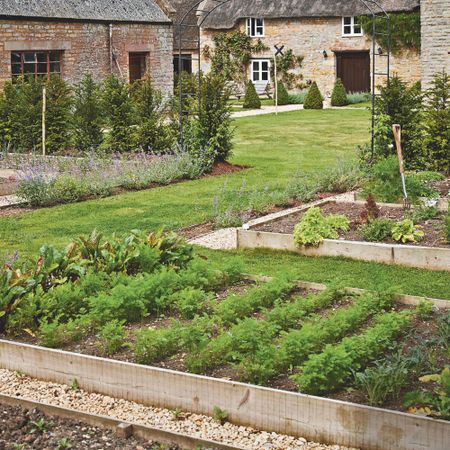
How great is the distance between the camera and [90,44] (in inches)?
1093

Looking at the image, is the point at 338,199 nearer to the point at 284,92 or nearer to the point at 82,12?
the point at 82,12

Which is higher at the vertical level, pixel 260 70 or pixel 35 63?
pixel 260 70

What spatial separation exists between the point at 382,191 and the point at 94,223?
153 inches

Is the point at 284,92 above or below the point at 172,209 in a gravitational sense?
above

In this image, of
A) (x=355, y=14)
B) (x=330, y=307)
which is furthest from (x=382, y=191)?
(x=355, y=14)

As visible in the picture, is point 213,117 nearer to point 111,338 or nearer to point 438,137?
point 438,137

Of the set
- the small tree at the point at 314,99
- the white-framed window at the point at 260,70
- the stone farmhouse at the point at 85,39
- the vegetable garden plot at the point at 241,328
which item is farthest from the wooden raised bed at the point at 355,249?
the white-framed window at the point at 260,70

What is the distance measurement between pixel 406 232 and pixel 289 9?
108 ft

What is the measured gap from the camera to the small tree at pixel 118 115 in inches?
779

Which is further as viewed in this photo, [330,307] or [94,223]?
[94,223]

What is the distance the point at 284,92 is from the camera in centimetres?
3894

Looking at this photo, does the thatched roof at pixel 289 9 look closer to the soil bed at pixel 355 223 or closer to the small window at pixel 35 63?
the small window at pixel 35 63

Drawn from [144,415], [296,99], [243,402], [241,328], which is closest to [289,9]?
[296,99]

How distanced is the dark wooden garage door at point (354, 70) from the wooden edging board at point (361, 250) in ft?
101
